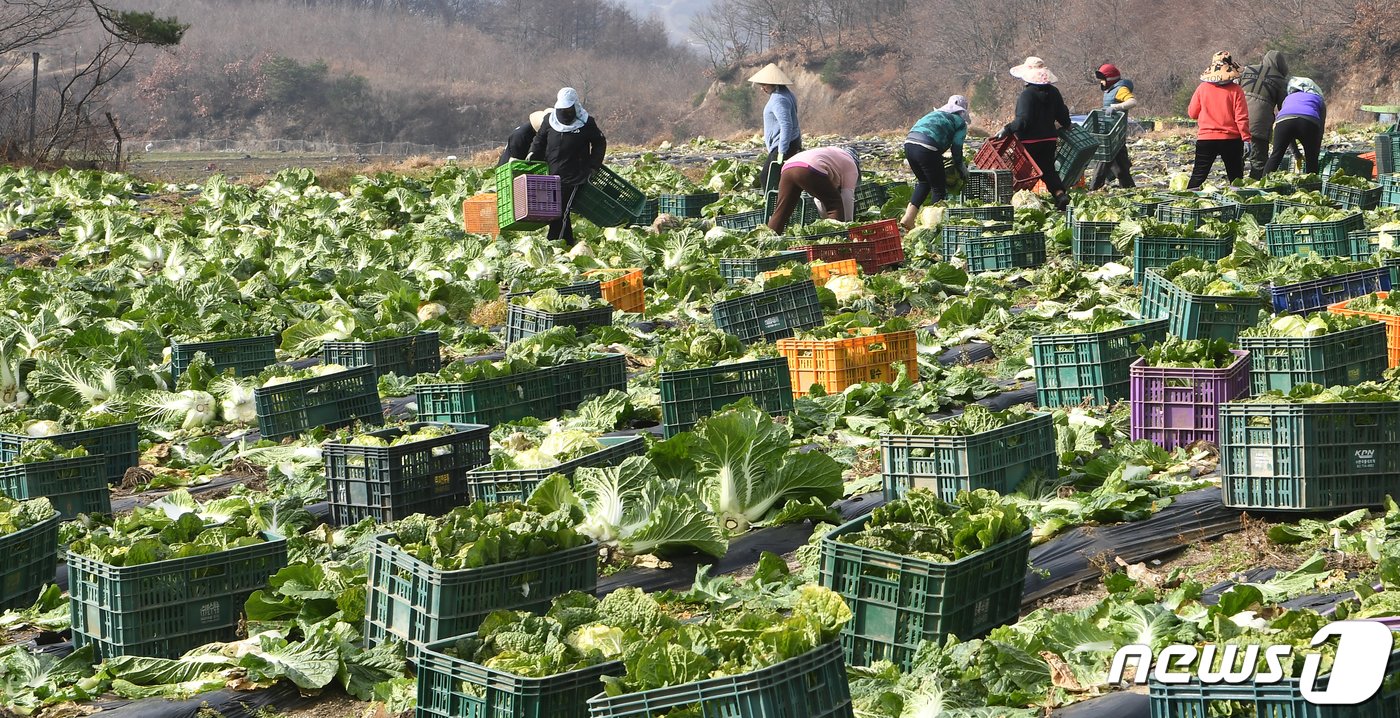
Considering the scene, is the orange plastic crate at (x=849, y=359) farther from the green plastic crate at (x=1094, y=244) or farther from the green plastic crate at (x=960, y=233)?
the green plastic crate at (x=960, y=233)

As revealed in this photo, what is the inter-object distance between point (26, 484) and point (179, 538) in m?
1.65

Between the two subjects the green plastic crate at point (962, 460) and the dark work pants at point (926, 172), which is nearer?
the green plastic crate at point (962, 460)

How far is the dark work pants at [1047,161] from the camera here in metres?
12.8

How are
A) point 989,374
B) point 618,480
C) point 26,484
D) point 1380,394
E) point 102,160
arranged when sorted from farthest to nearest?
1. point 102,160
2. point 989,374
3. point 26,484
4. point 618,480
5. point 1380,394

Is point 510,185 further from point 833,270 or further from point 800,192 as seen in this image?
point 833,270

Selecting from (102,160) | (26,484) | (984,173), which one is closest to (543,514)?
(26,484)

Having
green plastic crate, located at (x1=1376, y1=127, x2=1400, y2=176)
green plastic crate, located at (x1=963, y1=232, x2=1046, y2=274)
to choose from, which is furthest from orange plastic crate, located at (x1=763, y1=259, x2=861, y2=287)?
green plastic crate, located at (x1=1376, y1=127, x2=1400, y2=176)

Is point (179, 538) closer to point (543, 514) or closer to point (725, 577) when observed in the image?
point (543, 514)

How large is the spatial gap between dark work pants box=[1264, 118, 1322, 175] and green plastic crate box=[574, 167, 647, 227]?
6463mm

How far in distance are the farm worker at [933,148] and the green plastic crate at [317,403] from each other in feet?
20.7

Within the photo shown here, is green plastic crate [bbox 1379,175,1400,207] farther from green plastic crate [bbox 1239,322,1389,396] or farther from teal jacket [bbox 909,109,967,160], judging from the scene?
green plastic crate [bbox 1239,322,1389,396]

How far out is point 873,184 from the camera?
14.9 meters

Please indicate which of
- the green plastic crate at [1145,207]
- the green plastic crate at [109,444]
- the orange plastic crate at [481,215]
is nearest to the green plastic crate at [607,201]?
the orange plastic crate at [481,215]

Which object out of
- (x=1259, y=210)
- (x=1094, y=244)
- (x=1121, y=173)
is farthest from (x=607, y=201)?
(x=1121, y=173)
